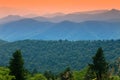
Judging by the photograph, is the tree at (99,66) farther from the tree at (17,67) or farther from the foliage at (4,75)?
the foliage at (4,75)

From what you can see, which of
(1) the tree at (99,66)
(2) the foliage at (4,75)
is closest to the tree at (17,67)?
(2) the foliage at (4,75)

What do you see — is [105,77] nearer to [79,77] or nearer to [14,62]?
[14,62]

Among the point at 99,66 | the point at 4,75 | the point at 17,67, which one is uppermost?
the point at 17,67

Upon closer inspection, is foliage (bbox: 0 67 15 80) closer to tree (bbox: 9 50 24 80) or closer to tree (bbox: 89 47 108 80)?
tree (bbox: 9 50 24 80)

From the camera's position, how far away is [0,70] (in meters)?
35.2

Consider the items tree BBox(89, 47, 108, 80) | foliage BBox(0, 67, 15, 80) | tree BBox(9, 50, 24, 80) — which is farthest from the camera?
tree BBox(89, 47, 108, 80)

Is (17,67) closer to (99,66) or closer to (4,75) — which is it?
(4,75)

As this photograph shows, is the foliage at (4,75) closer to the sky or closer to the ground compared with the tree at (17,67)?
closer to the ground

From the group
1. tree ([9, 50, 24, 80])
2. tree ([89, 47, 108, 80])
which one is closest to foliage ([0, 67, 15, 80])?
tree ([9, 50, 24, 80])

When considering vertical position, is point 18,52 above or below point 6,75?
above

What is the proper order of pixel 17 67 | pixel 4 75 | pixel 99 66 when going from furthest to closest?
pixel 99 66
pixel 17 67
pixel 4 75

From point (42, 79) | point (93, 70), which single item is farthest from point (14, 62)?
point (42, 79)

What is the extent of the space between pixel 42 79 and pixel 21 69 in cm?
1422

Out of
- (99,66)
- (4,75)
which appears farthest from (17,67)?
(99,66)
